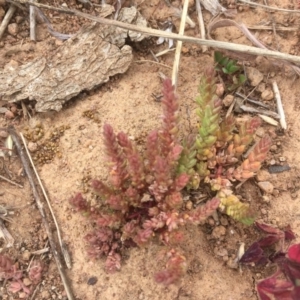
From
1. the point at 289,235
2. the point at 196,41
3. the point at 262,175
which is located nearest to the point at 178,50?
the point at 196,41

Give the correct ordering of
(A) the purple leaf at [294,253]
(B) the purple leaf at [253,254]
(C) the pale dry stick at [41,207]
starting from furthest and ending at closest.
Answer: (C) the pale dry stick at [41,207] → (B) the purple leaf at [253,254] → (A) the purple leaf at [294,253]

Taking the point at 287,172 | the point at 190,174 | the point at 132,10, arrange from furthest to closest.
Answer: the point at 132,10 < the point at 287,172 < the point at 190,174

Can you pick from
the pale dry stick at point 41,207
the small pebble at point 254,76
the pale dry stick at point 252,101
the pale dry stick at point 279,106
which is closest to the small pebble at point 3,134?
the pale dry stick at point 41,207

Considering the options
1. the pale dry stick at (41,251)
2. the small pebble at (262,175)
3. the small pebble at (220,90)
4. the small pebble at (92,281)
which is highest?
the small pebble at (220,90)

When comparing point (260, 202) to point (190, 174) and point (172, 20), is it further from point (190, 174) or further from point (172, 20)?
point (172, 20)

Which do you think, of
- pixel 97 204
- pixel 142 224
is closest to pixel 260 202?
pixel 142 224

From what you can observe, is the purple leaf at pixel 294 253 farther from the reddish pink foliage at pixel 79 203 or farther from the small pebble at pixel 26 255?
the small pebble at pixel 26 255

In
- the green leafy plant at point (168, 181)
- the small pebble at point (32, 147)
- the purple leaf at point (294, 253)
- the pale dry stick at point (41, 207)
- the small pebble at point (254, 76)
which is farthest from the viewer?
the small pebble at point (254, 76)

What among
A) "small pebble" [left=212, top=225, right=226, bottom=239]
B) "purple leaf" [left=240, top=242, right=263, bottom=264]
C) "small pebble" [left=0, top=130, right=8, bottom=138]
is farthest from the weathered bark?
"purple leaf" [left=240, top=242, right=263, bottom=264]

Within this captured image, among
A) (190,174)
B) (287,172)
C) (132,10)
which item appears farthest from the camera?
(132,10)
